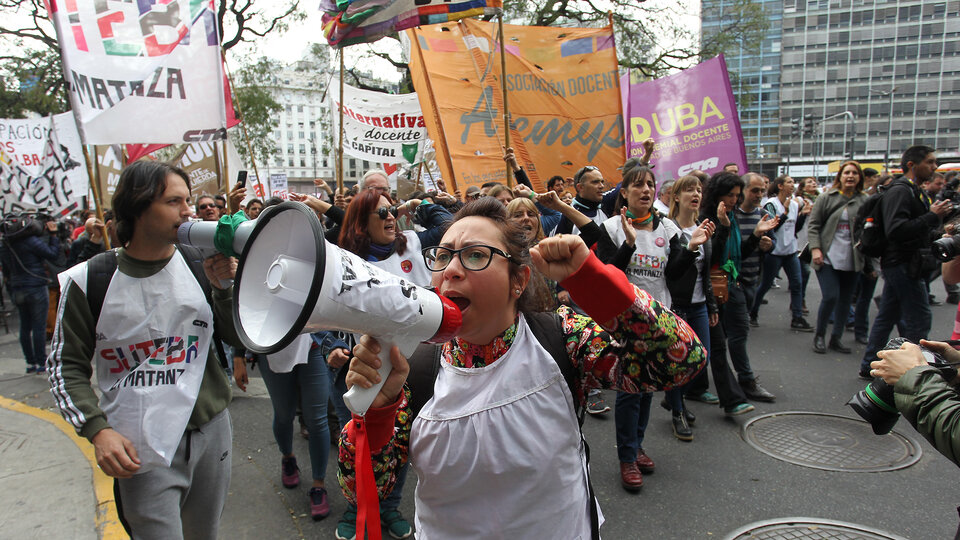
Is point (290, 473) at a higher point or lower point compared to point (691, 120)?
lower

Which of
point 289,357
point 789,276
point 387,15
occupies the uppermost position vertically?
point 387,15

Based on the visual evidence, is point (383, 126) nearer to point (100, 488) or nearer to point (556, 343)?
point (100, 488)

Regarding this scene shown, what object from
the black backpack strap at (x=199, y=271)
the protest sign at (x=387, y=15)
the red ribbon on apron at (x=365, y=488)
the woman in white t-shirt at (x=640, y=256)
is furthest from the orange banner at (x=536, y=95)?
the red ribbon on apron at (x=365, y=488)

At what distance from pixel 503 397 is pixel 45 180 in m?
11.3

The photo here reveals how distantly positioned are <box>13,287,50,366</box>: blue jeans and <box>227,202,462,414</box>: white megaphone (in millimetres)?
6932

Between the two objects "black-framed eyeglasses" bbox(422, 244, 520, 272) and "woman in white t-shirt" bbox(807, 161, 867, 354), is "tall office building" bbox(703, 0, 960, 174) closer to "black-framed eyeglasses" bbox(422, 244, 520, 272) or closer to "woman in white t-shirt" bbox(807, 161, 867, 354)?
"woman in white t-shirt" bbox(807, 161, 867, 354)

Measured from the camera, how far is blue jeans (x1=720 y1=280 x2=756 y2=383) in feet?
15.4

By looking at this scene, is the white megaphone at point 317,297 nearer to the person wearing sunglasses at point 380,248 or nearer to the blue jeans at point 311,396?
the person wearing sunglasses at point 380,248

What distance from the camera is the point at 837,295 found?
6.00 metres

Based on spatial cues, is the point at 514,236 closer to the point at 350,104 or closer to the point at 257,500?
the point at 257,500

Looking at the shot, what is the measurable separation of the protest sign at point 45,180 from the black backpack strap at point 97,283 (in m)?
9.30

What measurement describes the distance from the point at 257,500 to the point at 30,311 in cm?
493

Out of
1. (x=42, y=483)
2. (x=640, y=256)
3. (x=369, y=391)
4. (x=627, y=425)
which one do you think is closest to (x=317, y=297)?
(x=369, y=391)

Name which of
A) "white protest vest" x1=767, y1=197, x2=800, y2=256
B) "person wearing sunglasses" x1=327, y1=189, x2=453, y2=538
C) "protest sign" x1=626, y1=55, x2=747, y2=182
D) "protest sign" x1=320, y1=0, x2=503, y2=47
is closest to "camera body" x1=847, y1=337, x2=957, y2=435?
"person wearing sunglasses" x1=327, y1=189, x2=453, y2=538
